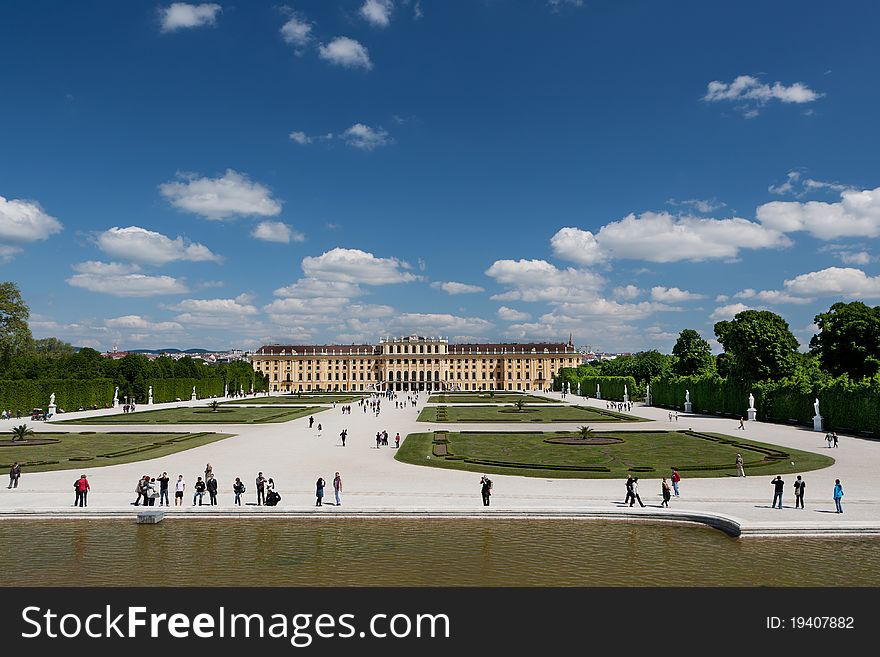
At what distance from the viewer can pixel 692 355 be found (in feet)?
305

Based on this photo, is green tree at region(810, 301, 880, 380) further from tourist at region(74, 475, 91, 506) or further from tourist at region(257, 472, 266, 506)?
tourist at region(74, 475, 91, 506)

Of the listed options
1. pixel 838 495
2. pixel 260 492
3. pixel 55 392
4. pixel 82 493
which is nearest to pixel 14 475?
pixel 82 493

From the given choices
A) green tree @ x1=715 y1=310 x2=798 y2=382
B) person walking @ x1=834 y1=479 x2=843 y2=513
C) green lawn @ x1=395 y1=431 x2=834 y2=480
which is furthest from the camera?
green tree @ x1=715 y1=310 x2=798 y2=382

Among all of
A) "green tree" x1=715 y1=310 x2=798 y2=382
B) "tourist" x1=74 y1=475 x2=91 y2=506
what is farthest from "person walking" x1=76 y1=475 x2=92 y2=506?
"green tree" x1=715 y1=310 x2=798 y2=382

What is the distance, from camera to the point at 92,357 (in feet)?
293

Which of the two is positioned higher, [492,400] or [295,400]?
Answer: [492,400]

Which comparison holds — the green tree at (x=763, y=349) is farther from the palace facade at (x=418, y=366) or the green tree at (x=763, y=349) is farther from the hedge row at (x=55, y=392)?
the palace facade at (x=418, y=366)

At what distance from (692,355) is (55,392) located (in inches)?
3061

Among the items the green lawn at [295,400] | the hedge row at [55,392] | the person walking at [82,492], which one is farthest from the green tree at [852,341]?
the hedge row at [55,392]

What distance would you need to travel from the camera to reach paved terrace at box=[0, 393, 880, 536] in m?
18.1

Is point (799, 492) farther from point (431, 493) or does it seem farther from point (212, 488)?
point (212, 488)

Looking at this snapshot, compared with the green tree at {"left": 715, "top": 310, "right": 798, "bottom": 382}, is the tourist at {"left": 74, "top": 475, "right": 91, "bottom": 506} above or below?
below

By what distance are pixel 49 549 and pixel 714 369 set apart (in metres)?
86.6

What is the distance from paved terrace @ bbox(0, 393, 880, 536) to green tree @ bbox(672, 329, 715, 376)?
58813 millimetres
